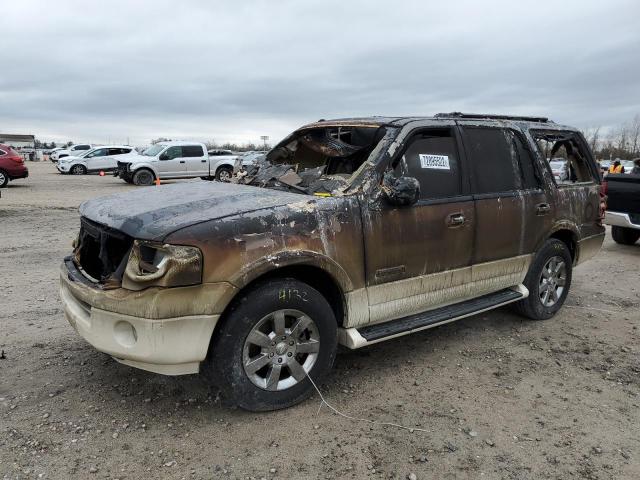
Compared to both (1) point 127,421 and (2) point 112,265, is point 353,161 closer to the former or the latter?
(2) point 112,265

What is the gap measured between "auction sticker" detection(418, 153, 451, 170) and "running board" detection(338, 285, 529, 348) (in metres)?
1.13

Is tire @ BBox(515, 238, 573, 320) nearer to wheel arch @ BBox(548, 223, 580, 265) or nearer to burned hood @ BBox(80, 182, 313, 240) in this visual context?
wheel arch @ BBox(548, 223, 580, 265)

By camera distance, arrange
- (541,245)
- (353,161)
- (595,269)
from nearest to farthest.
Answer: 1. (353,161)
2. (541,245)
3. (595,269)

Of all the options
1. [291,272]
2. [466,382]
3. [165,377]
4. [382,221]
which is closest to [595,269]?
[466,382]

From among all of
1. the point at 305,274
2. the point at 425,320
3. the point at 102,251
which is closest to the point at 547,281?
the point at 425,320

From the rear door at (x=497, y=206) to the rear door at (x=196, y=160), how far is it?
19303mm

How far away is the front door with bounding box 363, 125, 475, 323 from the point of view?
11.9 feet

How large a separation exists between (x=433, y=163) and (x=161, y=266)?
226cm

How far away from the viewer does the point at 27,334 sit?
14.5ft

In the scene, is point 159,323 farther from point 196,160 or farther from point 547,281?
point 196,160

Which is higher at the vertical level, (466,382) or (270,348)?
(270,348)

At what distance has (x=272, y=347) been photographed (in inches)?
126

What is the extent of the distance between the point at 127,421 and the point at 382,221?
2.08 m

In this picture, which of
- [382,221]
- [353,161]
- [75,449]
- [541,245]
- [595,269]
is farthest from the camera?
[595,269]
